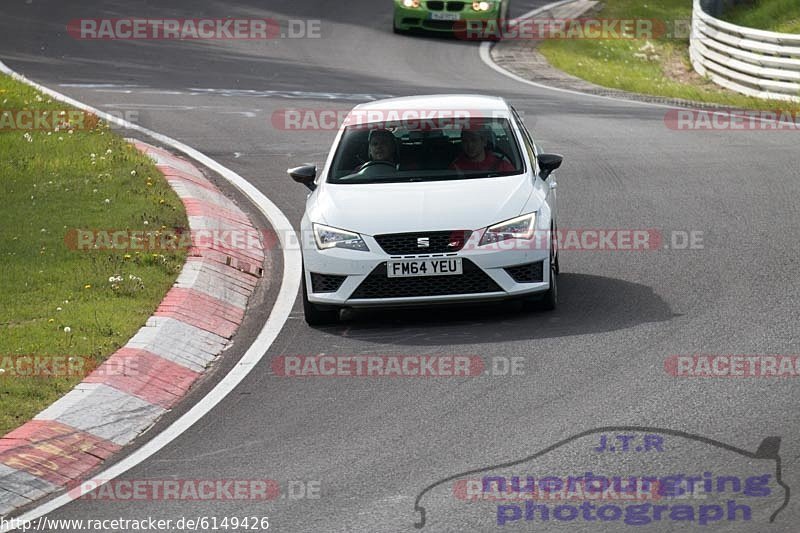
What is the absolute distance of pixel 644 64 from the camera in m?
31.8

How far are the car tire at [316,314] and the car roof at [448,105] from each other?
6.76ft

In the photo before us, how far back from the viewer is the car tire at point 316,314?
439 inches

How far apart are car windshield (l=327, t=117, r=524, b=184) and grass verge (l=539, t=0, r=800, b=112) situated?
1331cm

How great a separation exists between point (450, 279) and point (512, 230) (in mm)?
608

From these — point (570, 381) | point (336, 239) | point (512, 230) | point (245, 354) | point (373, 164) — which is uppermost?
point (373, 164)

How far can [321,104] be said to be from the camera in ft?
73.8

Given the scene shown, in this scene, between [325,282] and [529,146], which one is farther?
[529,146]
